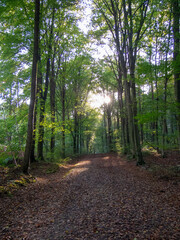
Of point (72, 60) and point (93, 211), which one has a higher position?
point (72, 60)

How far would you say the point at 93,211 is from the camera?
15.0 ft

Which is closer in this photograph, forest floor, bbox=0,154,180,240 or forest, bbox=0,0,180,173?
forest floor, bbox=0,154,180,240

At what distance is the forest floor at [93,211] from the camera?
341 cm

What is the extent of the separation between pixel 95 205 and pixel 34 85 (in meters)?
7.04

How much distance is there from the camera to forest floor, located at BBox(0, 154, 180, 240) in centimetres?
341

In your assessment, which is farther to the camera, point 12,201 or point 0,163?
point 0,163

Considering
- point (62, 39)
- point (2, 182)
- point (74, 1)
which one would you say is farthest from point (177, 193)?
point (62, 39)

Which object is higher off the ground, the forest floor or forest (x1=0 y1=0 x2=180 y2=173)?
forest (x1=0 y1=0 x2=180 y2=173)

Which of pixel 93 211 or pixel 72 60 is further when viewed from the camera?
pixel 72 60

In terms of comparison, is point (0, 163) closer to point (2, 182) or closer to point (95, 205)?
point (2, 182)

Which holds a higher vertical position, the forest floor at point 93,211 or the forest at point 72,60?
the forest at point 72,60

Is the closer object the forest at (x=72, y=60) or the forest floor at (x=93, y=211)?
the forest floor at (x=93, y=211)

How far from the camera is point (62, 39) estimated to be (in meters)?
14.1

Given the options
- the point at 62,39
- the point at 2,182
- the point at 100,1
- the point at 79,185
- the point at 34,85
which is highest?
the point at 100,1
